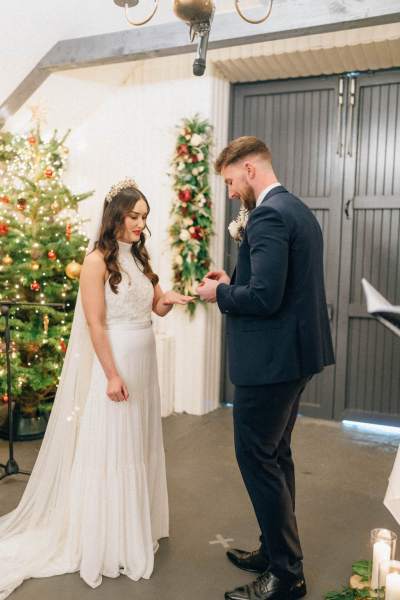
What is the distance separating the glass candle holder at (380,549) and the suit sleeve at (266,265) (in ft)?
3.32

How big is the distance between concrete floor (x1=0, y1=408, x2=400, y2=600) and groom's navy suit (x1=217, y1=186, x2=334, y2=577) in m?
0.42

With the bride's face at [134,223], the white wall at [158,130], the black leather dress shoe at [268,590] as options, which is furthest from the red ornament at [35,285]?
the black leather dress shoe at [268,590]

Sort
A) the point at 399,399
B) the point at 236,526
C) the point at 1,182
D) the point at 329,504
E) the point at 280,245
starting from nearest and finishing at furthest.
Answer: the point at 280,245 → the point at 236,526 → the point at 329,504 → the point at 1,182 → the point at 399,399

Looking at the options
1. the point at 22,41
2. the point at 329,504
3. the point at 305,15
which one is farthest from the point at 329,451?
the point at 22,41

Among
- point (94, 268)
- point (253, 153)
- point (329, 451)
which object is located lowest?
point (329, 451)

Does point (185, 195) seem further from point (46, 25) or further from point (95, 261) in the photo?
point (95, 261)

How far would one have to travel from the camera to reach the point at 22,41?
4.34 meters

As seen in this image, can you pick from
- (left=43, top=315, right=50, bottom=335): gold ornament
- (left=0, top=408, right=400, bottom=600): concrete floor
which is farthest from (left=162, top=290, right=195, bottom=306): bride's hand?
(left=43, top=315, right=50, bottom=335): gold ornament

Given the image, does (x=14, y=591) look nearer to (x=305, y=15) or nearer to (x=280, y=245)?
(x=280, y=245)

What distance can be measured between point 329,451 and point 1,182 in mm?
3203

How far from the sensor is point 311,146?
505 cm

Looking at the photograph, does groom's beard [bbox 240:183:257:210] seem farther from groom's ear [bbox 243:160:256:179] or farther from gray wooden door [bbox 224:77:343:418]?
gray wooden door [bbox 224:77:343:418]

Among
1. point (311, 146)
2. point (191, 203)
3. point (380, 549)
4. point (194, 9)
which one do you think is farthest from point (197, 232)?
point (380, 549)

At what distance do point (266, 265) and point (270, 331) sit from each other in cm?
26
